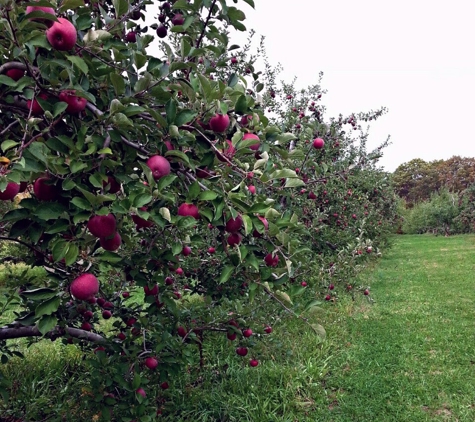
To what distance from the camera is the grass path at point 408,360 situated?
146 inches

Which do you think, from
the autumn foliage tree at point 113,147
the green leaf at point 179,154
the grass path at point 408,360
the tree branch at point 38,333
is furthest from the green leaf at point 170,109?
the grass path at point 408,360

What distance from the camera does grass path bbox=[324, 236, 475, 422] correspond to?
12.1 feet

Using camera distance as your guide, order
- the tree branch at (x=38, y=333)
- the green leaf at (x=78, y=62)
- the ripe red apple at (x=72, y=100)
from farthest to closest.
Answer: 1. the tree branch at (x=38, y=333)
2. the ripe red apple at (x=72, y=100)
3. the green leaf at (x=78, y=62)

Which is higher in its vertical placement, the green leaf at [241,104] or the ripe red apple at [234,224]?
the green leaf at [241,104]

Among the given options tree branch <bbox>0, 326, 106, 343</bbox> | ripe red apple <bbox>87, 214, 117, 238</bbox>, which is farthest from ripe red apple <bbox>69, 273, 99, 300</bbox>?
tree branch <bbox>0, 326, 106, 343</bbox>

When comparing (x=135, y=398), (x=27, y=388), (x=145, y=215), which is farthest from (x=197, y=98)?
(x=27, y=388)

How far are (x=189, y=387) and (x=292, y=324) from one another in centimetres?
211

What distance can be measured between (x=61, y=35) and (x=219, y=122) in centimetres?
55

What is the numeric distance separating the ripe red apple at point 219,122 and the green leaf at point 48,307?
78 cm

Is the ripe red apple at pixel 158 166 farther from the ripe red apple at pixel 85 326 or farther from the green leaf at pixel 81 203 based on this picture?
the ripe red apple at pixel 85 326

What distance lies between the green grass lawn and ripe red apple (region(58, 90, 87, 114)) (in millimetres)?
2236

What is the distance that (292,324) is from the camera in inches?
214

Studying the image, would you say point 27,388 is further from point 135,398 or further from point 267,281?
point 267,281

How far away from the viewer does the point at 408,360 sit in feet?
15.6
